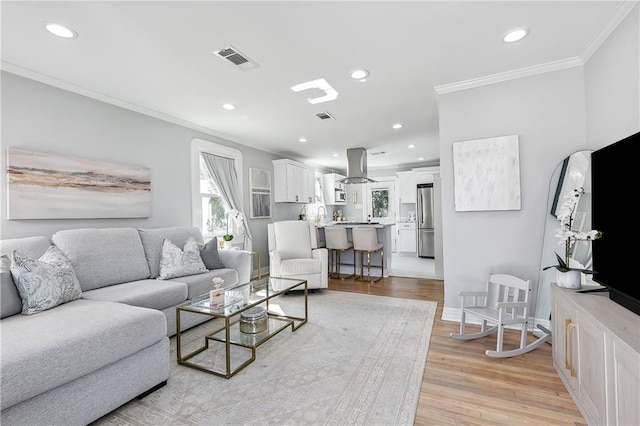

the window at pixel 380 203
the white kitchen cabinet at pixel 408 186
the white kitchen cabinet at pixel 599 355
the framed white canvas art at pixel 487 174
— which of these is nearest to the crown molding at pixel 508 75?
the framed white canvas art at pixel 487 174

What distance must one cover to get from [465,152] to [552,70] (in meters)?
1.00

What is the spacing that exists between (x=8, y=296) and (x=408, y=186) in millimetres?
7513

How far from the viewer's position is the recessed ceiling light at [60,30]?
2018 mm

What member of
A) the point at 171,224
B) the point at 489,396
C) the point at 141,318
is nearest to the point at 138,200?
the point at 171,224

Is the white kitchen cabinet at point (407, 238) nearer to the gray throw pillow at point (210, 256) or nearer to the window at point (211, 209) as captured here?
the window at point (211, 209)

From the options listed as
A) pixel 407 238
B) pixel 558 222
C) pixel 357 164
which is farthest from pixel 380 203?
pixel 558 222

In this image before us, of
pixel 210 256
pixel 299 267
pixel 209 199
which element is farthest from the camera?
pixel 209 199

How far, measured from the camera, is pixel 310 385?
2002 mm

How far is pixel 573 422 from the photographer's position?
159cm

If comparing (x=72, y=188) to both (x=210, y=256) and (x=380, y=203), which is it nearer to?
(x=210, y=256)

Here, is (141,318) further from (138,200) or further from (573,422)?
(573,422)

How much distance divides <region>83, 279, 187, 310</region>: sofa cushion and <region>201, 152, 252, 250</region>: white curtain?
83.5 inches

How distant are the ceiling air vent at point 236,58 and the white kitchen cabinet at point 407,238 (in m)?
6.42

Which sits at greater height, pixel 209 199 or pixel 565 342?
pixel 209 199
